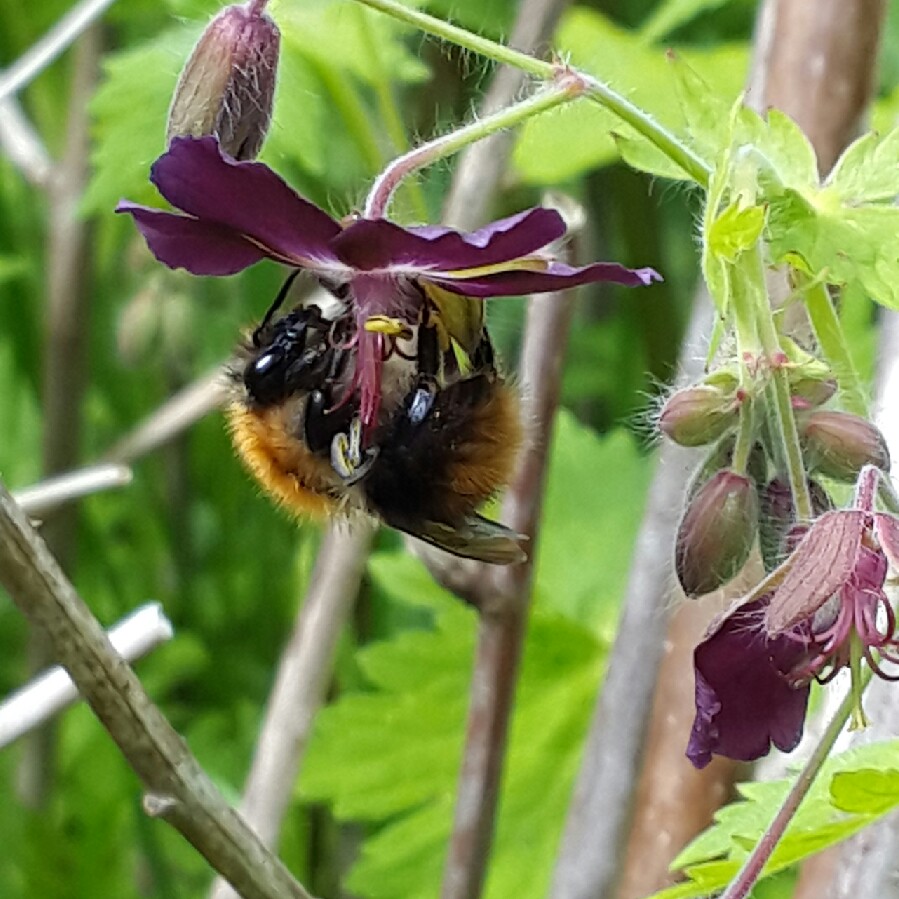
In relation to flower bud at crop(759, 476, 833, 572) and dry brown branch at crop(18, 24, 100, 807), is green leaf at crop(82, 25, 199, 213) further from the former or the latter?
flower bud at crop(759, 476, 833, 572)

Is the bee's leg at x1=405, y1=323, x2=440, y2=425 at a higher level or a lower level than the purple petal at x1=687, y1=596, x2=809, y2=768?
higher

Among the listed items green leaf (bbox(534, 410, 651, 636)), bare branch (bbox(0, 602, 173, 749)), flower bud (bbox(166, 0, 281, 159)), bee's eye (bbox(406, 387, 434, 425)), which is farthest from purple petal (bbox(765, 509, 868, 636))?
green leaf (bbox(534, 410, 651, 636))

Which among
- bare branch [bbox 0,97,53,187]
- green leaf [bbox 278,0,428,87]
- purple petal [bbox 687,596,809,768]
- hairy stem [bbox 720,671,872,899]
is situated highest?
bare branch [bbox 0,97,53,187]

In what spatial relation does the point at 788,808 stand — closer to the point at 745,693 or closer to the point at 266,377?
the point at 745,693

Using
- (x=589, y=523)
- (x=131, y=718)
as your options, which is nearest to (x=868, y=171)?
(x=131, y=718)

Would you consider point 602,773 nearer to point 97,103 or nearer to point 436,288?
point 436,288

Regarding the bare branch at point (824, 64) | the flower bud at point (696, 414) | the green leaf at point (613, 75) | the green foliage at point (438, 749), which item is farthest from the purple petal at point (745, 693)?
the green foliage at point (438, 749)

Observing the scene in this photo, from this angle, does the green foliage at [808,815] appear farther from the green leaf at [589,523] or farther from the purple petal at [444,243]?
the green leaf at [589,523]
